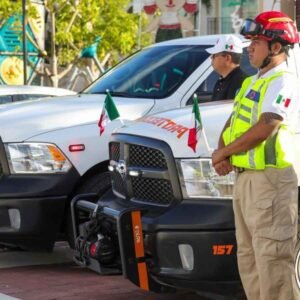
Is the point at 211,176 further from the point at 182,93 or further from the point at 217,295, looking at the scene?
the point at 182,93

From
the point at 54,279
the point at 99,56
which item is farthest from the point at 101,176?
the point at 99,56

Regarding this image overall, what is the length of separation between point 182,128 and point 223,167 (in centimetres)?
55

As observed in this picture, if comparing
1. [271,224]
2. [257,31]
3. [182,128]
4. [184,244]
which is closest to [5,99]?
[182,128]

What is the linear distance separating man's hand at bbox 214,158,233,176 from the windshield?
94.7 inches

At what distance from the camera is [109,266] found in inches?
230

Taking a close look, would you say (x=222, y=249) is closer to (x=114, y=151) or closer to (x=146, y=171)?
(x=146, y=171)

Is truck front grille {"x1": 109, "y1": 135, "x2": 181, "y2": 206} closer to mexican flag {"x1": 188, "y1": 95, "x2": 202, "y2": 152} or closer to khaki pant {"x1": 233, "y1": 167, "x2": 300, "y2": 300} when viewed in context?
mexican flag {"x1": 188, "y1": 95, "x2": 202, "y2": 152}

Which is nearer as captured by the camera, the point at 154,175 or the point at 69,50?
the point at 154,175

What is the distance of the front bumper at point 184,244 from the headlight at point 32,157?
1.75 m

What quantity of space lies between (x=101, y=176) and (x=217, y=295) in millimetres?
2081

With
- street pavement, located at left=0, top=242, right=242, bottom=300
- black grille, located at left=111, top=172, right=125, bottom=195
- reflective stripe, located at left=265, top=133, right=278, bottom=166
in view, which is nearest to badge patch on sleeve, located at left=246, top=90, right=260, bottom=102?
reflective stripe, located at left=265, top=133, right=278, bottom=166

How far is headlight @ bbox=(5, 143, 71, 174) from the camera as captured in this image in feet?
23.5

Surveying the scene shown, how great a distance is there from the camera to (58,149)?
7.21 meters

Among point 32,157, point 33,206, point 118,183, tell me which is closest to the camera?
point 118,183
